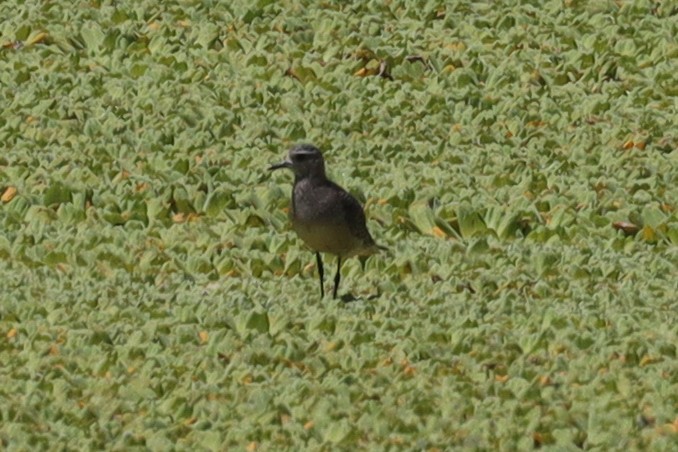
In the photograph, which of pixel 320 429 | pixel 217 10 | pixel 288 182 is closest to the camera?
pixel 320 429

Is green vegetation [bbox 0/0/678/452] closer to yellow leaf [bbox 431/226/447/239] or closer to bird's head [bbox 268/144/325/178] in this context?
yellow leaf [bbox 431/226/447/239]

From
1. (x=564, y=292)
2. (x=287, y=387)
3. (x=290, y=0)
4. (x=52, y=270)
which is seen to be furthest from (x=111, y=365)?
(x=290, y=0)

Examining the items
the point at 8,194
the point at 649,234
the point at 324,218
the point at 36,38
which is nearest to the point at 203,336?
the point at 324,218

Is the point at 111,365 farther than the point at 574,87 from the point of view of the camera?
No

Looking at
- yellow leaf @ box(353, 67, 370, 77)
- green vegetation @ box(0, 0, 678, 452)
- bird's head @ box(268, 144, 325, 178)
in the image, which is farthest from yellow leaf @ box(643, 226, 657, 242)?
yellow leaf @ box(353, 67, 370, 77)

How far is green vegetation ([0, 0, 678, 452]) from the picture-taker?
8008 mm

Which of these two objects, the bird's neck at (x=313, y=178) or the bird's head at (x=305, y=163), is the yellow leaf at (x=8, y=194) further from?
the bird's neck at (x=313, y=178)

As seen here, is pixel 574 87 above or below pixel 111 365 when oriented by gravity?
below

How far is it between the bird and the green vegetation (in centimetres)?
25

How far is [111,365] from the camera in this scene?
8469mm

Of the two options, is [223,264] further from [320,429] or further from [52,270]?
[320,429]

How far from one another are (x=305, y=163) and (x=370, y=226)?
3.33ft

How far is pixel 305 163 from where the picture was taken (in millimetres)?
9969

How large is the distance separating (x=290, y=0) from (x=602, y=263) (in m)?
4.82
